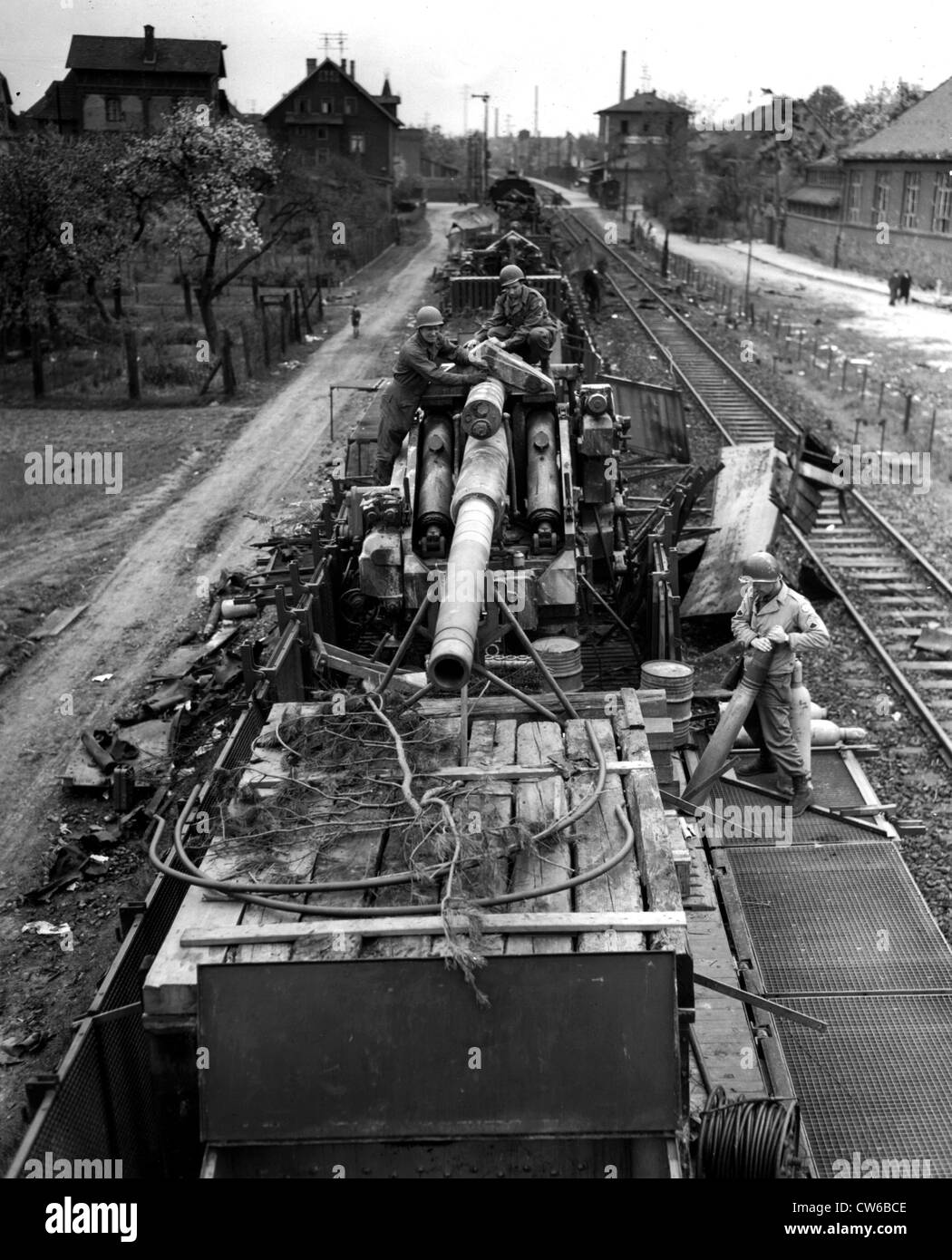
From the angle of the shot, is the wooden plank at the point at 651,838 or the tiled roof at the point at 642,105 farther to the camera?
the tiled roof at the point at 642,105

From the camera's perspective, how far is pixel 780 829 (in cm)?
976

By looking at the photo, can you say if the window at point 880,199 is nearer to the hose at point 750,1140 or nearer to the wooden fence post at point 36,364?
the wooden fence post at point 36,364

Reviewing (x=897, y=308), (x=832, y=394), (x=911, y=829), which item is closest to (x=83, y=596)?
(x=911, y=829)

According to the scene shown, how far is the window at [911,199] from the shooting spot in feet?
156

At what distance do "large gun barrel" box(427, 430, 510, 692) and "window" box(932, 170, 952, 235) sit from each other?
41.3 meters

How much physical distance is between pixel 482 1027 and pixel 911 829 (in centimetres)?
573

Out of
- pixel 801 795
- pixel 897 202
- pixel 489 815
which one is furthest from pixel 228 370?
pixel 897 202

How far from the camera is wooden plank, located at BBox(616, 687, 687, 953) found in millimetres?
5781
